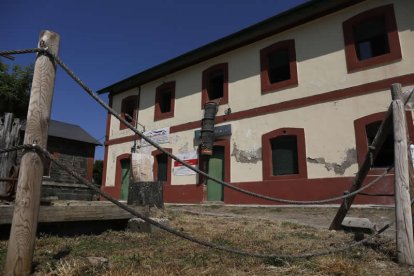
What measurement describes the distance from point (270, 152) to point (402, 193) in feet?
23.7

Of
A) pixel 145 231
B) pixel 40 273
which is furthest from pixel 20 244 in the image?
pixel 145 231

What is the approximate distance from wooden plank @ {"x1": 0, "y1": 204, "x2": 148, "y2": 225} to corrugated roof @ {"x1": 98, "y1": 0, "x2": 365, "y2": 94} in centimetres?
906

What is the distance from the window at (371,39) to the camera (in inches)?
343

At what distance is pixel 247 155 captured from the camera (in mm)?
11109

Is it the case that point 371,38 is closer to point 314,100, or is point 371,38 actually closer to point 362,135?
point 314,100

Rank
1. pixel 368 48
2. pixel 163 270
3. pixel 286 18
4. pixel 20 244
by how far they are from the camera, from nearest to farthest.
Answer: pixel 20 244, pixel 163 270, pixel 368 48, pixel 286 18

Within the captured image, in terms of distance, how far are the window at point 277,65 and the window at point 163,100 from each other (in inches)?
191

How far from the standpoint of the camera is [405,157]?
3.40 m

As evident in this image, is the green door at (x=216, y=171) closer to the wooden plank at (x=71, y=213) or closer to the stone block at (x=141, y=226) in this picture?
the stone block at (x=141, y=226)

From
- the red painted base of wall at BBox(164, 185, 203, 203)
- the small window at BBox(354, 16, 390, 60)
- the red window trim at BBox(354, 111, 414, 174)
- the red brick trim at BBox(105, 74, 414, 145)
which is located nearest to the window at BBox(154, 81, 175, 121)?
the red brick trim at BBox(105, 74, 414, 145)

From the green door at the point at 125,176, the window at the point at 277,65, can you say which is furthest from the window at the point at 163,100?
the window at the point at 277,65

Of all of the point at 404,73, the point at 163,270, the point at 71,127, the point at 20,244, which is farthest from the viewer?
the point at 71,127

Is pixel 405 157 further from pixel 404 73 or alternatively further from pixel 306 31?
pixel 306 31

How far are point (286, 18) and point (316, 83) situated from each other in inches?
103
